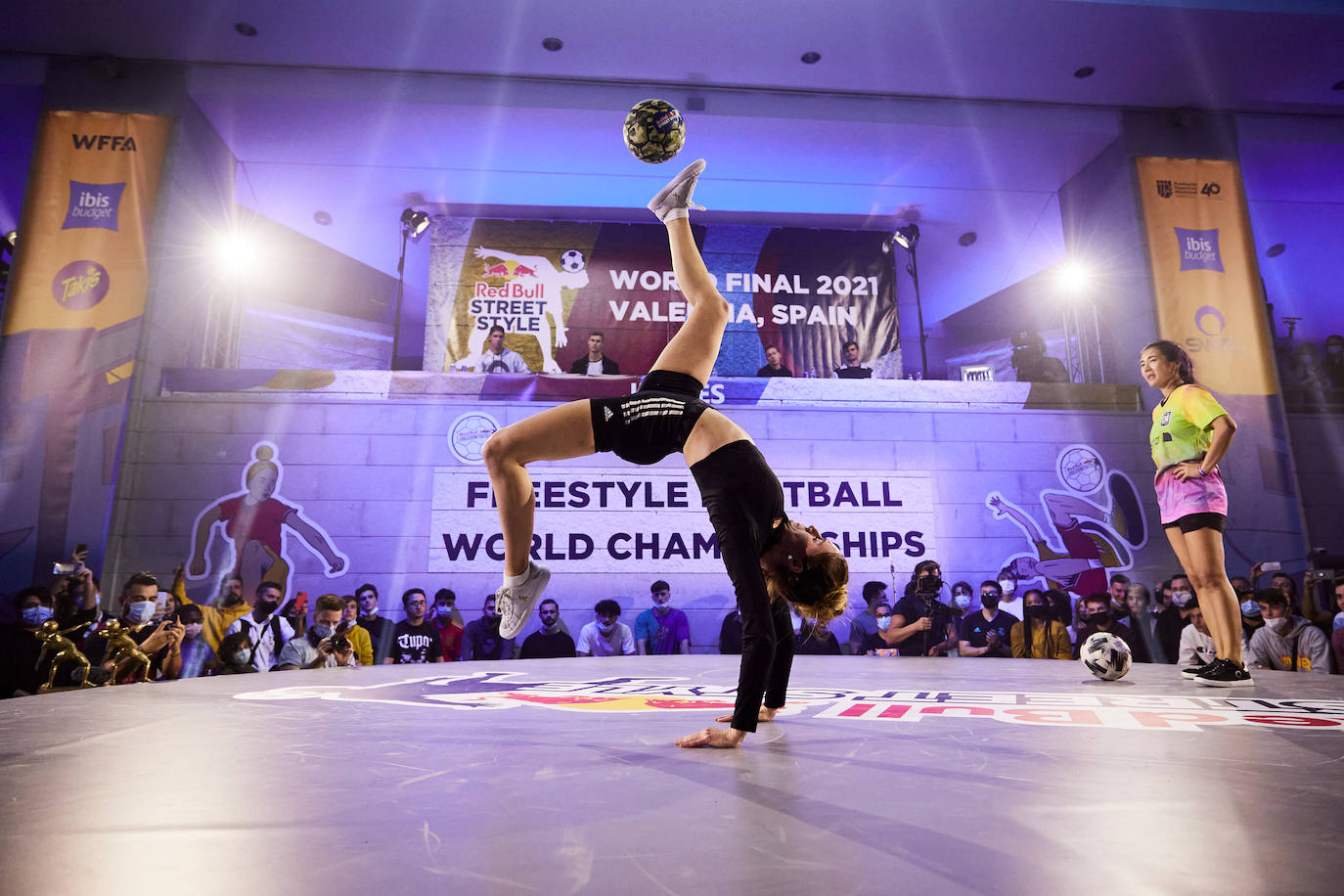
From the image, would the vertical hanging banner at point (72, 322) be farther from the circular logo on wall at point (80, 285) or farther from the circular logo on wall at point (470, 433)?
the circular logo on wall at point (470, 433)

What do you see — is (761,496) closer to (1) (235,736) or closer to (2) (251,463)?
(1) (235,736)

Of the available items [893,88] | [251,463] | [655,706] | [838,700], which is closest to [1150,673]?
[838,700]

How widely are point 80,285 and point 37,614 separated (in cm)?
353

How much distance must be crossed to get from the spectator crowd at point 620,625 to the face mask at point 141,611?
11mm

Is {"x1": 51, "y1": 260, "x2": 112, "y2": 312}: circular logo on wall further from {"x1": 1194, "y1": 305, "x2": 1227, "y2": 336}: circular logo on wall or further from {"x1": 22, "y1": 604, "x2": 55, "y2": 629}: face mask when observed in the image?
{"x1": 1194, "y1": 305, "x2": 1227, "y2": 336}: circular logo on wall

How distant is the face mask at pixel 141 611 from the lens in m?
5.50

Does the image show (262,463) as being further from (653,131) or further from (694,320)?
(694,320)

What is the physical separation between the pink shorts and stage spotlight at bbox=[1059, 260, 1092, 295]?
652 cm

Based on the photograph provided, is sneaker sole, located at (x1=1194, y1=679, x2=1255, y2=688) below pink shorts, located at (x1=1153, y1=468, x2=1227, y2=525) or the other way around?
below

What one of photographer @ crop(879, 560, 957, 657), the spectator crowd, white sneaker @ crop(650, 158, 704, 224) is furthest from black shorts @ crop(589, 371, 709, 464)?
photographer @ crop(879, 560, 957, 657)

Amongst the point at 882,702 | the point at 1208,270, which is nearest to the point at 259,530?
the point at 882,702

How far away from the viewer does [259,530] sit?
7117 mm

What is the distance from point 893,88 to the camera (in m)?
8.11

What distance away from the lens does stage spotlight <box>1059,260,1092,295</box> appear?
28.9 ft
